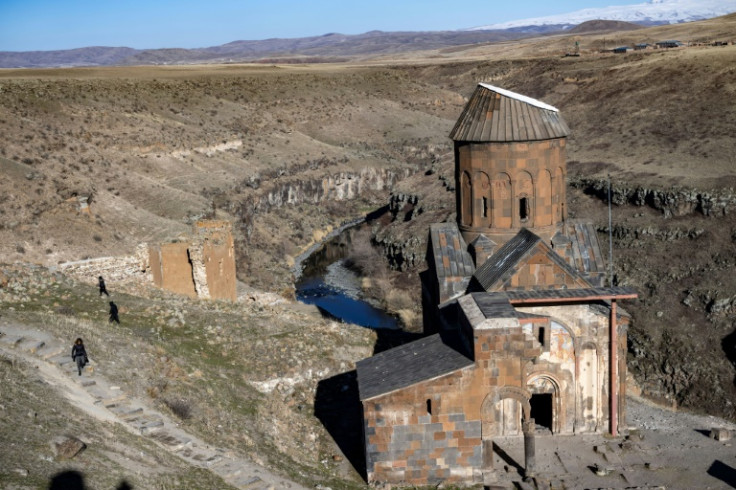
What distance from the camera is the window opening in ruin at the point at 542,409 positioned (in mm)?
15234

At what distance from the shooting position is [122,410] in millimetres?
11711

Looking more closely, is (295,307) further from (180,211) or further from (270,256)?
(270,256)

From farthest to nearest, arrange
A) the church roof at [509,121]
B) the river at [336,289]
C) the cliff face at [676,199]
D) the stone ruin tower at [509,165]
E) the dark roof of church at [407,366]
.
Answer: the cliff face at [676,199]
the river at [336,289]
the stone ruin tower at [509,165]
the church roof at [509,121]
the dark roof of church at [407,366]

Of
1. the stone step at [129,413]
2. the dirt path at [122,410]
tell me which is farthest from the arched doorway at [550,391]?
the stone step at [129,413]

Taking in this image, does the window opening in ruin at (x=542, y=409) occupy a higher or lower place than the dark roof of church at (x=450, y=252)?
lower

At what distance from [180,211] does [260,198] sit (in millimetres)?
11023

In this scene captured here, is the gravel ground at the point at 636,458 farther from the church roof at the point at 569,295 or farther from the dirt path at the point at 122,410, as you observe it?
the dirt path at the point at 122,410

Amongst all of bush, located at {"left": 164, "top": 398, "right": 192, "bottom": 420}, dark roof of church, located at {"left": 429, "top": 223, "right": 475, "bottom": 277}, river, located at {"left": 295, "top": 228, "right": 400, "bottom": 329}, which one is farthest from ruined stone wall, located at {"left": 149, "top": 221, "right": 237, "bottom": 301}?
bush, located at {"left": 164, "top": 398, "right": 192, "bottom": 420}

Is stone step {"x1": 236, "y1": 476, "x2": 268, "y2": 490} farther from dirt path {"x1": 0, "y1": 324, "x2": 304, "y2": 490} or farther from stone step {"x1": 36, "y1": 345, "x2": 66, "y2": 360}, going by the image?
stone step {"x1": 36, "y1": 345, "x2": 66, "y2": 360}

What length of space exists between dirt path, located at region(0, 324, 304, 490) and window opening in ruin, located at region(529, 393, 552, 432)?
6181 millimetres

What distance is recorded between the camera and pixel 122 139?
3928 centimetres

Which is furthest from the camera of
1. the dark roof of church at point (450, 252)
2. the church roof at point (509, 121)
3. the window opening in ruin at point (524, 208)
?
the window opening in ruin at point (524, 208)

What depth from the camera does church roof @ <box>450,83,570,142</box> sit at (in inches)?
635

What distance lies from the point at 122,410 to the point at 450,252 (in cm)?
794
